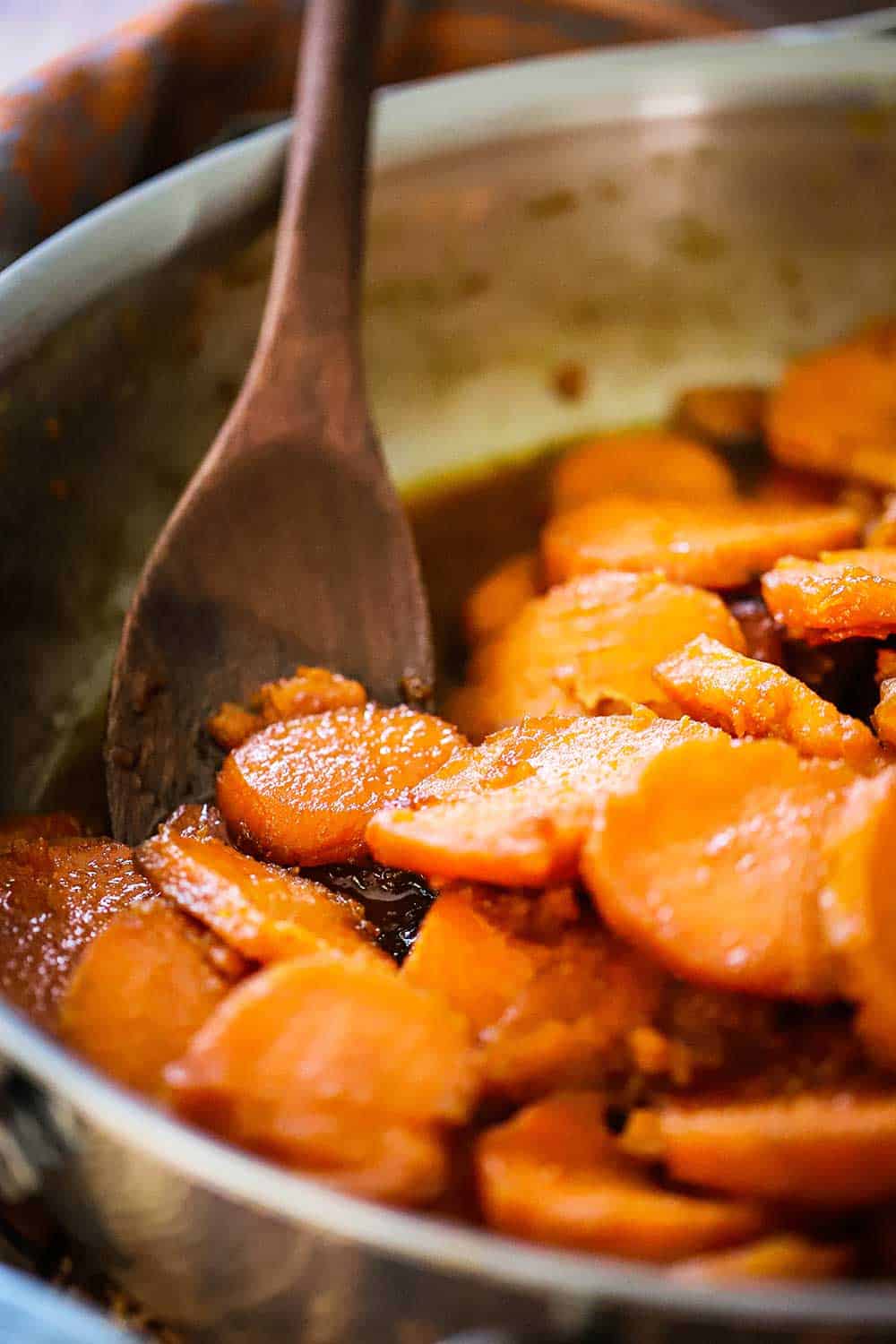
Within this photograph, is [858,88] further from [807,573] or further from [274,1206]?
[274,1206]

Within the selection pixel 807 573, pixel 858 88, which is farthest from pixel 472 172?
pixel 807 573

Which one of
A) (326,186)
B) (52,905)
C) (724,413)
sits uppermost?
(326,186)

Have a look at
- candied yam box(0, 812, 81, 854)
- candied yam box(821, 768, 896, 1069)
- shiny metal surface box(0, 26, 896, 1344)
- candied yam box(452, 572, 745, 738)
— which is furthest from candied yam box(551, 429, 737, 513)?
candied yam box(821, 768, 896, 1069)

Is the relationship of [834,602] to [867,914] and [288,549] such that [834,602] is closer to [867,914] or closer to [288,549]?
[867,914]

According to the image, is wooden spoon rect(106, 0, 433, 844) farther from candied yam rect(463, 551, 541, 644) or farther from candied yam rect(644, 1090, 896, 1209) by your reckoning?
candied yam rect(644, 1090, 896, 1209)

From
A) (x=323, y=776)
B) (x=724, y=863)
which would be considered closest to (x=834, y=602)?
(x=724, y=863)

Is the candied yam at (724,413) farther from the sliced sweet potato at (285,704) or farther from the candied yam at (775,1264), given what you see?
the candied yam at (775,1264)

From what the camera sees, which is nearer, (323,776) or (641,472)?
(323,776)
